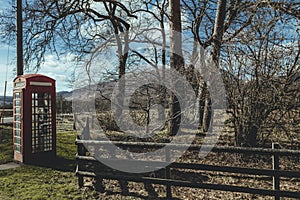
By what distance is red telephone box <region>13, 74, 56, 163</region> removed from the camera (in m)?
6.64

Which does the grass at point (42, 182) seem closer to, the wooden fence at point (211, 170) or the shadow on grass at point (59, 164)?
the shadow on grass at point (59, 164)

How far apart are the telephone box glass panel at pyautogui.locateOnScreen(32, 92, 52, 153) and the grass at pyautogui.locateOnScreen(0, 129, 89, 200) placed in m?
0.59

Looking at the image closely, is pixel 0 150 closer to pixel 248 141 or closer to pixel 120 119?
pixel 120 119

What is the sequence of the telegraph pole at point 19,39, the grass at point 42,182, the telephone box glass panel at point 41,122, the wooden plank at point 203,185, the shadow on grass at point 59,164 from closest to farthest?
the wooden plank at point 203,185 < the grass at point 42,182 < the shadow on grass at point 59,164 < the telephone box glass panel at point 41,122 < the telegraph pole at point 19,39

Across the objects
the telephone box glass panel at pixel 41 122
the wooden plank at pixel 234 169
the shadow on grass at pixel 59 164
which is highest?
the telephone box glass panel at pixel 41 122

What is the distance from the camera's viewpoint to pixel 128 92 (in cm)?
752

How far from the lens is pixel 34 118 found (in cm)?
686

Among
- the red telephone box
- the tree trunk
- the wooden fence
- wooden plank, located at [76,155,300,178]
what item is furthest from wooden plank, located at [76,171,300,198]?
the red telephone box

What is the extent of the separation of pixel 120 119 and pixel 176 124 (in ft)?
6.15

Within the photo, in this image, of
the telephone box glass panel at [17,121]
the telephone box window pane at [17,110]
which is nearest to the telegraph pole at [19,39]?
the telephone box glass panel at [17,121]

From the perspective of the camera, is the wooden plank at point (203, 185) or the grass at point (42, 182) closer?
the wooden plank at point (203, 185)

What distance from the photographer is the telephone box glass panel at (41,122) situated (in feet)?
22.5

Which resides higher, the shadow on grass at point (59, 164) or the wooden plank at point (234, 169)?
the wooden plank at point (234, 169)

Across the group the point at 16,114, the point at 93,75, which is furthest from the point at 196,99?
the point at 16,114
